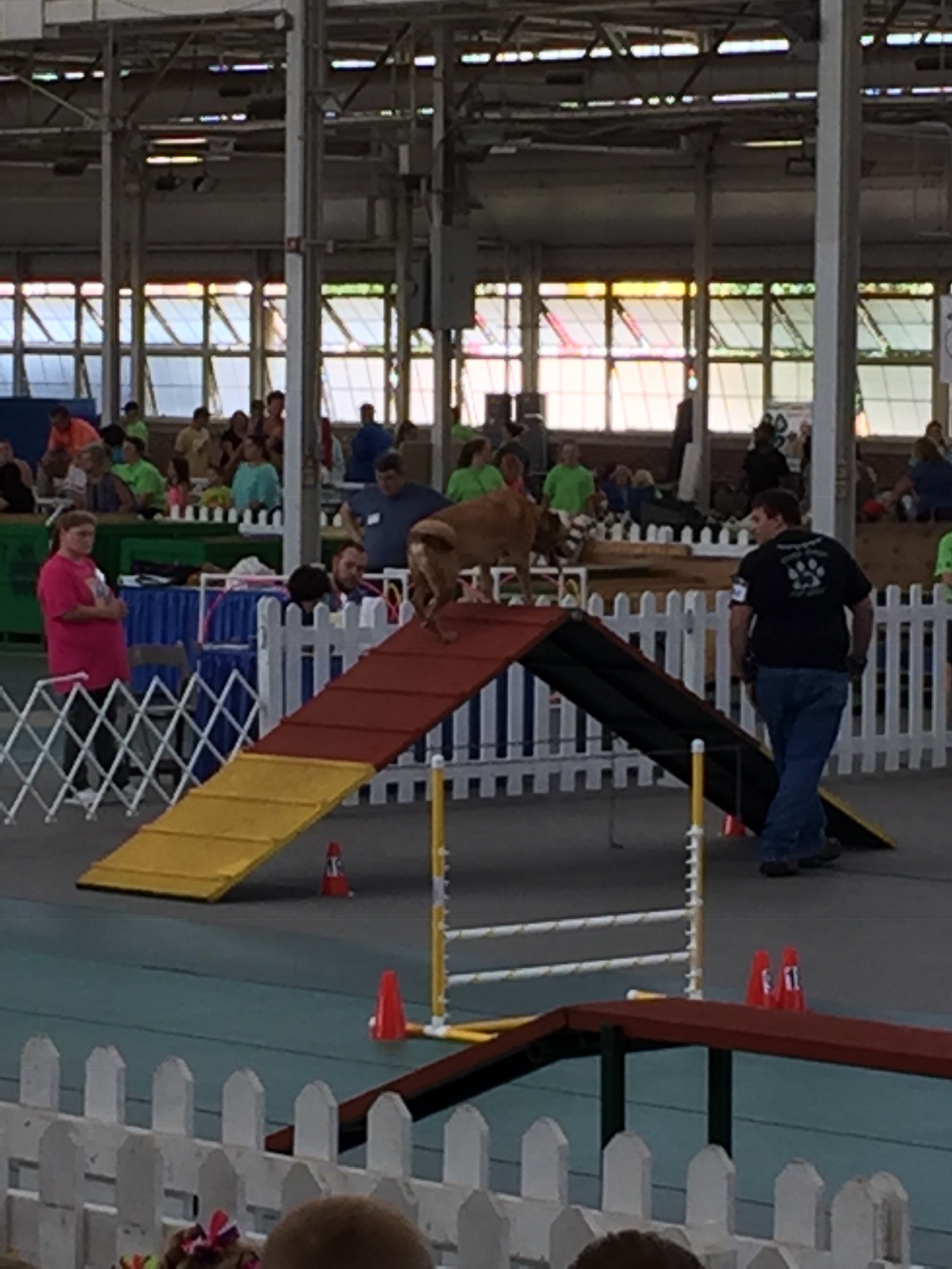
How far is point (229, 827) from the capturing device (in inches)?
461

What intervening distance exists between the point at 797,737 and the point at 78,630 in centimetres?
375

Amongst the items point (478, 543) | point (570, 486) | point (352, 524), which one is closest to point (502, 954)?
point (478, 543)

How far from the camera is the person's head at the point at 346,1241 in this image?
10.9ft

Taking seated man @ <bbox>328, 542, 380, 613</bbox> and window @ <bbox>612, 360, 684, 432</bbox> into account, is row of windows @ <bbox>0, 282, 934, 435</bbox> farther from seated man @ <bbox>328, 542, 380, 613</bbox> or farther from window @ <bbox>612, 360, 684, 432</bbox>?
seated man @ <bbox>328, 542, 380, 613</bbox>

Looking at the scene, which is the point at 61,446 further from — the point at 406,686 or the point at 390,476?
the point at 406,686

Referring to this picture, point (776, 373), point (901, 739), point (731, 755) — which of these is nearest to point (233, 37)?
point (776, 373)

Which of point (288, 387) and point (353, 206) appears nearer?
point (288, 387)

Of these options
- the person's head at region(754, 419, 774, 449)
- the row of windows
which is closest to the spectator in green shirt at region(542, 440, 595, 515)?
the person's head at region(754, 419, 774, 449)

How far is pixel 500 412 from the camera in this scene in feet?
123

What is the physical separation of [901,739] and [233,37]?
616 inches

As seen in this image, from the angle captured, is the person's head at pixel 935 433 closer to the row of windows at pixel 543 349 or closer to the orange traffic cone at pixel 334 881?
the row of windows at pixel 543 349

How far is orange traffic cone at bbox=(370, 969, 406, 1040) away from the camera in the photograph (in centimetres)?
882

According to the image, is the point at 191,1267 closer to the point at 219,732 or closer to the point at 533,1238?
the point at 533,1238

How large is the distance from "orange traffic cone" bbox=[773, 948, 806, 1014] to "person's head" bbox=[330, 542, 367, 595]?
653cm
